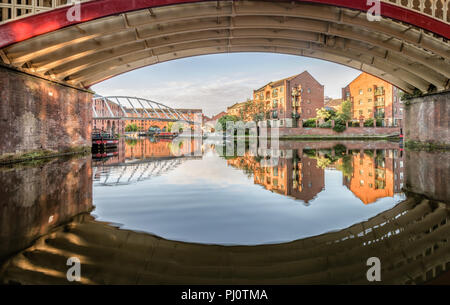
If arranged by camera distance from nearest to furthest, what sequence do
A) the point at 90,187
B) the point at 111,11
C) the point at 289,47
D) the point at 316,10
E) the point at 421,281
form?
the point at 421,281
the point at 90,187
the point at 111,11
the point at 316,10
the point at 289,47

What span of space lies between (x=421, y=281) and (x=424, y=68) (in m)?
20.8

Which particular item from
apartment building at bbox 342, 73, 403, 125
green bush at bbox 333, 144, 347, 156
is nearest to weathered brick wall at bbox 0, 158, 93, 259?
green bush at bbox 333, 144, 347, 156

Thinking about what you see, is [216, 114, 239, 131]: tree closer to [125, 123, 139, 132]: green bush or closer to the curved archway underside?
the curved archway underside

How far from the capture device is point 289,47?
19.2 m

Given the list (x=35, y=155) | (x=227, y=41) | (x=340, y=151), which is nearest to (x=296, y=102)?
(x=340, y=151)

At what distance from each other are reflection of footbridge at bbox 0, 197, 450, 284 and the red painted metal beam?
9.50 metres

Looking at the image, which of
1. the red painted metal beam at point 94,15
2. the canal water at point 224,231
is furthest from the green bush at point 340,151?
the canal water at point 224,231

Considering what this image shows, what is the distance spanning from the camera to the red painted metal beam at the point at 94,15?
9641 millimetres

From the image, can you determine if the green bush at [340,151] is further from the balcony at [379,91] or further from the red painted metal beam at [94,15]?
the balcony at [379,91]

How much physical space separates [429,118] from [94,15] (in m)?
22.7

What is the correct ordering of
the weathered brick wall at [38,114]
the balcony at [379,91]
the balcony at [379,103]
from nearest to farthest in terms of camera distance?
1. the weathered brick wall at [38,114]
2. the balcony at [379,91]
3. the balcony at [379,103]

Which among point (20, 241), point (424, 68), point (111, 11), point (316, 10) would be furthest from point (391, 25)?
point (20, 241)

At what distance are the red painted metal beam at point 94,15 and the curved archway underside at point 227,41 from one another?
1.85m

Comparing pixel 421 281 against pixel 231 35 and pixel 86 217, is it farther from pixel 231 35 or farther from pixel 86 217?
pixel 231 35
